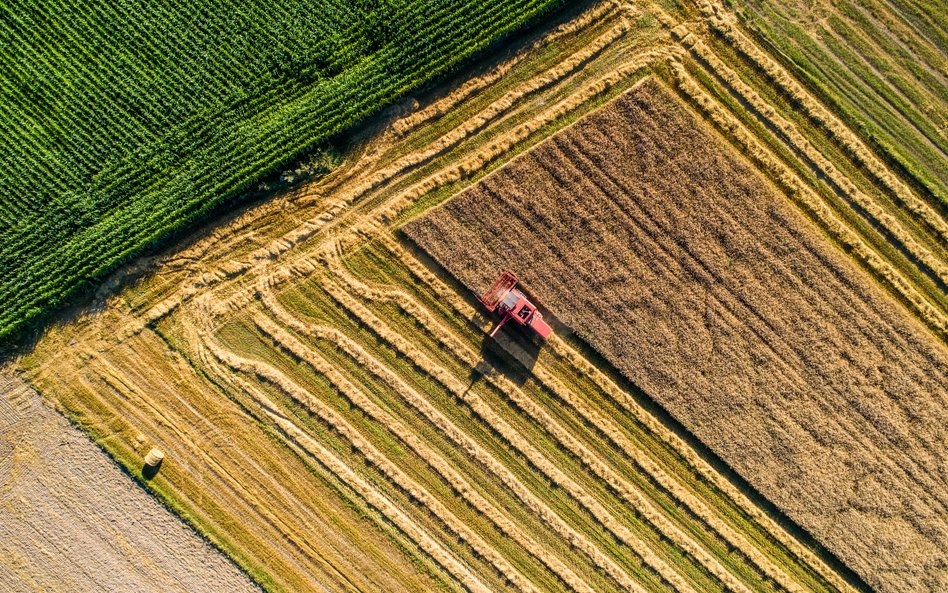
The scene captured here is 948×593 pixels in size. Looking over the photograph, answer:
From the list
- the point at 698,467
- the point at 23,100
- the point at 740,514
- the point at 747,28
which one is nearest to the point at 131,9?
the point at 23,100

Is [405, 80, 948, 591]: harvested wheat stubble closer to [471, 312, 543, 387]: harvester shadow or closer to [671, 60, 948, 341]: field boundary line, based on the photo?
[671, 60, 948, 341]: field boundary line

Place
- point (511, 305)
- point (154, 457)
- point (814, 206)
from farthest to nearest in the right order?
point (814, 206)
point (154, 457)
point (511, 305)

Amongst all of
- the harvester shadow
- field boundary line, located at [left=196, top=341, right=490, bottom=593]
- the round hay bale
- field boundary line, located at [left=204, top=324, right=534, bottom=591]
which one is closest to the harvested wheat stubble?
the harvester shadow

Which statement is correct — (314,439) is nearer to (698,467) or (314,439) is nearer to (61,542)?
(61,542)

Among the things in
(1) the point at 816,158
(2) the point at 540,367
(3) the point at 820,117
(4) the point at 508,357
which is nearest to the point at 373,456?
(4) the point at 508,357

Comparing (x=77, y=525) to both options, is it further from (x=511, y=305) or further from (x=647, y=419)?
(x=647, y=419)

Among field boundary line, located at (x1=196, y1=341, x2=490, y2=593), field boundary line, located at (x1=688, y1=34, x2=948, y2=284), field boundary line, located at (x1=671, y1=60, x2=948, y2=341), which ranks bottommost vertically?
field boundary line, located at (x1=196, y1=341, x2=490, y2=593)

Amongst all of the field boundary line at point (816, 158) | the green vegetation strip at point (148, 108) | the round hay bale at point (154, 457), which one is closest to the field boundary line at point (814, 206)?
the field boundary line at point (816, 158)
